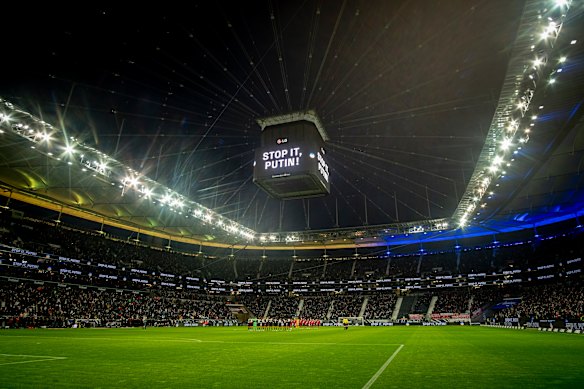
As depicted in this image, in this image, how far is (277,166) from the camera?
77.5 ft

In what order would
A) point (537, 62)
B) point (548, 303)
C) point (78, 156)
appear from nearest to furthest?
point (537, 62)
point (78, 156)
point (548, 303)

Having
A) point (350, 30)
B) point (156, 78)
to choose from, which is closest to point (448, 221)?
point (350, 30)

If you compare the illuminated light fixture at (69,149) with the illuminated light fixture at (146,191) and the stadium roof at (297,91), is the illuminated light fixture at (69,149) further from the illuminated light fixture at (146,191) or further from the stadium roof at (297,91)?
the illuminated light fixture at (146,191)

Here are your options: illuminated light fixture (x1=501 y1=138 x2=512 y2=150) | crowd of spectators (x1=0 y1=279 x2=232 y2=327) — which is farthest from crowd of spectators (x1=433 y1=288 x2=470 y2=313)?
illuminated light fixture (x1=501 y1=138 x2=512 y2=150)

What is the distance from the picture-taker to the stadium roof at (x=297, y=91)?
14969 millimetres

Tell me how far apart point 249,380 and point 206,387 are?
1.01m

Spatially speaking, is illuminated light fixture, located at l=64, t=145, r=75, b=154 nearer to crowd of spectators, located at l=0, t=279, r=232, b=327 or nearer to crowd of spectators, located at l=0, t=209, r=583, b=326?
crowd of spectators, located at l=0, t=279, r=232, b=327

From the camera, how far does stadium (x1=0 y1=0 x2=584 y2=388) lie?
11414mm

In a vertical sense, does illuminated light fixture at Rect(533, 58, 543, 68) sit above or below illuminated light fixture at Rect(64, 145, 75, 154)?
above

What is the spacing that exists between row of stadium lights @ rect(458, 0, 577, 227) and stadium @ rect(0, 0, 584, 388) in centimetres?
12

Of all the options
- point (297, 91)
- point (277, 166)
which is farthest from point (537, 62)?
point (277, 166)

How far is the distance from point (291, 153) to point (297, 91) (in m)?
4.30

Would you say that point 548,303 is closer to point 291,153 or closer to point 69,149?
point 291,153

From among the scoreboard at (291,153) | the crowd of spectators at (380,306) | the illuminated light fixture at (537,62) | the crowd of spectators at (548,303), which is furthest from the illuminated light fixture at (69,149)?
the crowd of spectators at (380,306)
